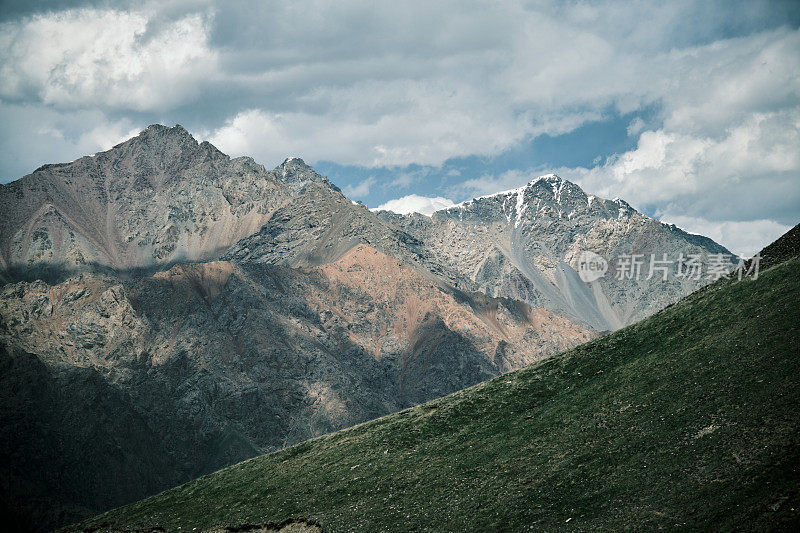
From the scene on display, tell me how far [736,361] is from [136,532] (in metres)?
58.8

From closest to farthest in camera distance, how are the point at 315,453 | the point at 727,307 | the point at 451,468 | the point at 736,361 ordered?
the point at 736,361, the point at 451,468, the point at 727,307, the point at 315,453

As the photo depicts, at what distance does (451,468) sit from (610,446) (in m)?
14.9

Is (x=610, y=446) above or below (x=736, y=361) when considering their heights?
below

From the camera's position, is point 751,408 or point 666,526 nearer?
point 666,526

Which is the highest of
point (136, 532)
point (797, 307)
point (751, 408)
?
point (797, 307)

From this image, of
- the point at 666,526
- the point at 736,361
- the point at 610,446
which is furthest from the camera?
the point at 736,361

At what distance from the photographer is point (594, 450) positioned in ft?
159

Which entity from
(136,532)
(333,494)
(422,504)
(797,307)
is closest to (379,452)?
(333,494)

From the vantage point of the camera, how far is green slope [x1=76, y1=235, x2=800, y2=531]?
38.1 m

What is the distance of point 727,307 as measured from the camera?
213 ft

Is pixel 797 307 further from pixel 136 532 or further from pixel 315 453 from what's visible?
pixel 136 532

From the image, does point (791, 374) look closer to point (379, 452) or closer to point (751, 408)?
point (751, 408)

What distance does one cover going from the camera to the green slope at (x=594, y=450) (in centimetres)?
3809

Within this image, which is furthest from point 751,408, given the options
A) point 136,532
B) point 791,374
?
point 136,532
